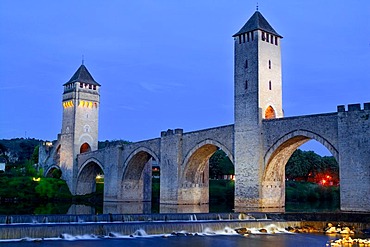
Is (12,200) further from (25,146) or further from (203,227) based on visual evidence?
(25,146)

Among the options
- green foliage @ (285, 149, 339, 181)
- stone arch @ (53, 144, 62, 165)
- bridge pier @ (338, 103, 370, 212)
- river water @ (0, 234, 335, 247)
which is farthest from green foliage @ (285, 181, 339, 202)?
river water @ (0, 234, 335, 247)

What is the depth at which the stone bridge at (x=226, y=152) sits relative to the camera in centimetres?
3020

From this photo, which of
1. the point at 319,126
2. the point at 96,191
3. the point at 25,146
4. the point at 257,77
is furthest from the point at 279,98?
the point at 25,146

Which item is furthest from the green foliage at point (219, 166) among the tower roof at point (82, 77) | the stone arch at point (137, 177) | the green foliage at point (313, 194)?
the tower roof at point (82, 77)

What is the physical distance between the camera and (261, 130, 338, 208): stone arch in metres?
35.2

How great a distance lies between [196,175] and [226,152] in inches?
263

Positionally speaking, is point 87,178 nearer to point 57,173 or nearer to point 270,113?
point 57,173

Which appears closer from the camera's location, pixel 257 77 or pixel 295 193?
pixel 257 77

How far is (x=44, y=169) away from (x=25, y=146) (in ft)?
160


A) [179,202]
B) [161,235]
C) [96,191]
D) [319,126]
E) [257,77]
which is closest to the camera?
[161,235]

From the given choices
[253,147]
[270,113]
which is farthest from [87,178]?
[253,147]

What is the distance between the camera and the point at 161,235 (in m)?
22.7

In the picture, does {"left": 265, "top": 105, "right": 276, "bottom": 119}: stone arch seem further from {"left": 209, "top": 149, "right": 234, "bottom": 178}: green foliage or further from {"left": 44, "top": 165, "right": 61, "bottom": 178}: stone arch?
{"left": 44, "top": 165, "right": 61, "bottom": 178}: stone arch

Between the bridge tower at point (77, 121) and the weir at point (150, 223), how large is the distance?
3906 cm
